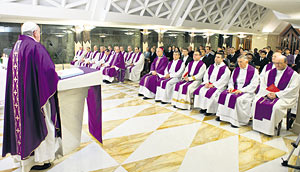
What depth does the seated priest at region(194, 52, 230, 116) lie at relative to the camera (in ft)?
18.6

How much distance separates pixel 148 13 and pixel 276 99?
952 centimetres

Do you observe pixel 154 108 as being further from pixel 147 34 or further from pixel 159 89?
pixel 147 34

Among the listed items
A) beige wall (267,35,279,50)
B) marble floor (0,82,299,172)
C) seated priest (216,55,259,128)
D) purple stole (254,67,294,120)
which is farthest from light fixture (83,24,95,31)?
beige wall (267,35,279,50)

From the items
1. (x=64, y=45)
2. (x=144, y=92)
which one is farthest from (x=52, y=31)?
(x=144, y=92)

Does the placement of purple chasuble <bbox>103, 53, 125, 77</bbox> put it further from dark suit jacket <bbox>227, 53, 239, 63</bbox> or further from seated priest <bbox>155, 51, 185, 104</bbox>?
dark suit jacket <bbox>227, 53, 239, 63</bbox>

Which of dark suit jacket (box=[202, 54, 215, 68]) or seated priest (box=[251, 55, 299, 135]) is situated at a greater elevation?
dark suit jacket (box=[202, 54, 215, 68])

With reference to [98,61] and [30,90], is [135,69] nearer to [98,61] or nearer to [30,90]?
[98,61]

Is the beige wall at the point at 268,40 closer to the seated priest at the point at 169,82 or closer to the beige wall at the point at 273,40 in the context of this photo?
the beige wall at the point at 273,40

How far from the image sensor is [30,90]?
2.88 metres

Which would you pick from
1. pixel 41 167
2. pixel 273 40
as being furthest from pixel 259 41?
pixel 41 167

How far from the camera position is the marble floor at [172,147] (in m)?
3.31

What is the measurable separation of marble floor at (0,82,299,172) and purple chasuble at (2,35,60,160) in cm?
57

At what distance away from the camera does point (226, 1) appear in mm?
16000

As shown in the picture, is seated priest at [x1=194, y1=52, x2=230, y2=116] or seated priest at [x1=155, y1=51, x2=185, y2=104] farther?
seated priest at [x1=155, y1=51, x2=185, y2=104]
